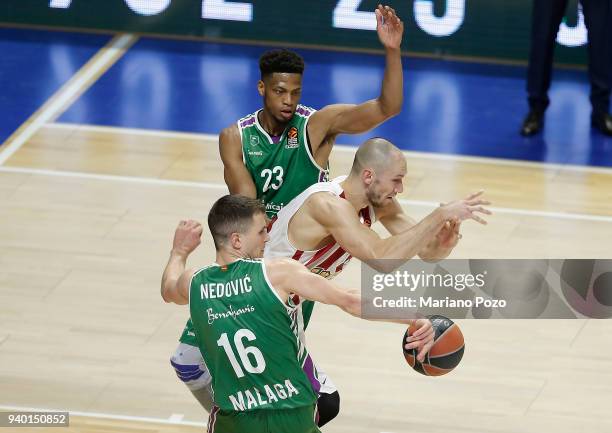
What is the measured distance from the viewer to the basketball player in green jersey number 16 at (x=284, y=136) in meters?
8.59

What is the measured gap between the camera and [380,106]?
853 cm

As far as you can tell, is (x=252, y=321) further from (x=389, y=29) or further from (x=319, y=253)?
(x=389, y=29)

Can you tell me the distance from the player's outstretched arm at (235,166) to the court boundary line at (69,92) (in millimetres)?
5092

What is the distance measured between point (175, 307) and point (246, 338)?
3969mm

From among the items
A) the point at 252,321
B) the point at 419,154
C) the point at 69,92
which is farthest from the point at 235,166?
the point at 69,92

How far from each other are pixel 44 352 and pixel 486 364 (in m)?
3.16

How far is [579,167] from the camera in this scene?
1348 cm

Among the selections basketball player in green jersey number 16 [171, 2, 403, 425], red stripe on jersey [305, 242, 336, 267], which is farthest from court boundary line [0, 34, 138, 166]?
Result: red stripe on jersey [305, 242, 336, 267]

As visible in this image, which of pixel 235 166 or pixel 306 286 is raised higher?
pixel 306 286

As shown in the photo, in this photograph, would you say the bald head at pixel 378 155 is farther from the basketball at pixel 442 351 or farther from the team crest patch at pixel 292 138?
the team crest patch at pixel 292 138

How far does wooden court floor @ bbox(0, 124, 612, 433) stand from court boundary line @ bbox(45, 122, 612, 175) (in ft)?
0.11

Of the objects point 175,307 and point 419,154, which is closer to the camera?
point 175,307

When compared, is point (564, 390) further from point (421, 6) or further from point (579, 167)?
point (421, 6)

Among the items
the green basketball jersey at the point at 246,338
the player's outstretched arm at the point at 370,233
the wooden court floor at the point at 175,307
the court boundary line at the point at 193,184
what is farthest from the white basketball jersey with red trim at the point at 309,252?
the court boundary line at the point at 193,184
